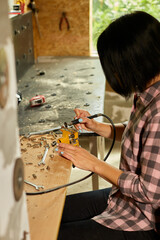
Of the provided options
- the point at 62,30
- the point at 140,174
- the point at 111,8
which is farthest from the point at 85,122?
the point at 111,8

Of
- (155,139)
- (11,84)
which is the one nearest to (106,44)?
(155,139)

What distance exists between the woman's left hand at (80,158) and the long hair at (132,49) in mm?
288

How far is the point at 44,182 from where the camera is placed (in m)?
0.97

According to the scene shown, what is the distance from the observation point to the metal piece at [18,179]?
0.49 m

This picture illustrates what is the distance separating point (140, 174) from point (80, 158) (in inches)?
8.6

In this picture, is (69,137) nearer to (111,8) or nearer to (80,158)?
(80,158)

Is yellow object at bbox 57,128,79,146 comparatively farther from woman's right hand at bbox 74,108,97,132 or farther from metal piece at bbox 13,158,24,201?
metal piece at bbox 13,158,24,201

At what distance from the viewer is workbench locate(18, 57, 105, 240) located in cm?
83

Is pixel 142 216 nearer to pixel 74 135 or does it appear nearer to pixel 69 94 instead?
pixel 74 135

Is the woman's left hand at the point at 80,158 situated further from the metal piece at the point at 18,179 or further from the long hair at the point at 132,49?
the metal piece at the point at 18,179

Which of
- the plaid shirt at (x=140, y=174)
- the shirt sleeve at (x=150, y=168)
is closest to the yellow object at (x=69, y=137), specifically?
the plaid shirt at (x=140, y=174)

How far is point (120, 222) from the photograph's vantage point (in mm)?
1034

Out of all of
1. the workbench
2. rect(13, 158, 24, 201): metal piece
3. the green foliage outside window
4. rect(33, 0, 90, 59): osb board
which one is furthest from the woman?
the green foliage outside window

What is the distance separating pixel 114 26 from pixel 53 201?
1.93 ft
